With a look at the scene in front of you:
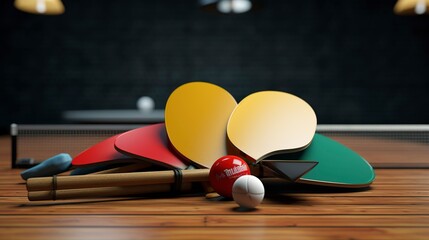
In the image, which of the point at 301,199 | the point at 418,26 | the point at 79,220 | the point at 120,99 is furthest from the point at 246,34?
the point at 79,220

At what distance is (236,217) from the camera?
182 cm

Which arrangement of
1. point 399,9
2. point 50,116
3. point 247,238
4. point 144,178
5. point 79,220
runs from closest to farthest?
point 247,238
point 79,220
point 144,178
point 399,9
point 50,116

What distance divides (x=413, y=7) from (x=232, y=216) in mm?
3373

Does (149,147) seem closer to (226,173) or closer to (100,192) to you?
(100,192)

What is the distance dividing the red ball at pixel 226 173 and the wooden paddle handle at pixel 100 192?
9.7 inches

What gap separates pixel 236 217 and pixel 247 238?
0.95 ft

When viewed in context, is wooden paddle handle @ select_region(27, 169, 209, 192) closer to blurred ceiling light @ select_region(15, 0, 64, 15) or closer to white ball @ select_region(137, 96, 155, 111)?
blurred ceiling light @ select_region(15, 0, 64, 15)

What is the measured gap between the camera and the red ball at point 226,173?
6.75 feet

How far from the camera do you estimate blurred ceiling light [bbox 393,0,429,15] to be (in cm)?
422

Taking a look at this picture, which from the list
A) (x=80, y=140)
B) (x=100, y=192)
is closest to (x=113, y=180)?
(x=100, y=192)

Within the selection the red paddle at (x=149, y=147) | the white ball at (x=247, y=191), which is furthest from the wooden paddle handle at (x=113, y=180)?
the white ball at (x=247, y=191)

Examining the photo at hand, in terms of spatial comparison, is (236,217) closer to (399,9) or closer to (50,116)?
(399,9)

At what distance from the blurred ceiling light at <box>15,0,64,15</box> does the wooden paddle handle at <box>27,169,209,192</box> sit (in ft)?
11.5

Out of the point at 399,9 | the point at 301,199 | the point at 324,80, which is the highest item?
the point at 399,9
